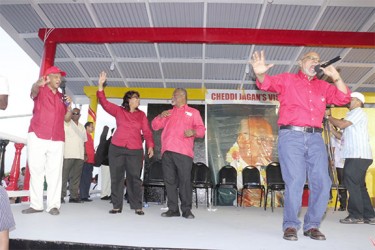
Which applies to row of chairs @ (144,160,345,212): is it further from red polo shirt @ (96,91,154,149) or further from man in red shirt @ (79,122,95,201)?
red polo shirt @ (96,91,154,149)

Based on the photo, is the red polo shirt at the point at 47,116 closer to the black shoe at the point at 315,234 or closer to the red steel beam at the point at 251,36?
the black shoe at the point at 315,234

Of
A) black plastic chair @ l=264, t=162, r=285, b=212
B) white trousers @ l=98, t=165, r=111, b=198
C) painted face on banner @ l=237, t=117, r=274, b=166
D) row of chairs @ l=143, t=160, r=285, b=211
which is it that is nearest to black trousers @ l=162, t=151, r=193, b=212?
row of chairs @ l=143, t=160, r=285, b=211

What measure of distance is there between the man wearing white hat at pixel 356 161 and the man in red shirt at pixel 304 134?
4.33 feet

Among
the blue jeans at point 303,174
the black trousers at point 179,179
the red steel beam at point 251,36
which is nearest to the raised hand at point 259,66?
the blue jeans at point 303,174

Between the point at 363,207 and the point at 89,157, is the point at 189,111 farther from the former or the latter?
the point at 89,157

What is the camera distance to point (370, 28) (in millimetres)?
7082

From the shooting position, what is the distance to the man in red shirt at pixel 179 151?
4.08 meters

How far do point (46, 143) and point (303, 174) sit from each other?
109 inches

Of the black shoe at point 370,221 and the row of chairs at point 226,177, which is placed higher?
the row of chairs at point 226,177

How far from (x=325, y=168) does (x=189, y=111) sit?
1.99 metres

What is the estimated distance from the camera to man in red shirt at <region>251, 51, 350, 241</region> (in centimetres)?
269

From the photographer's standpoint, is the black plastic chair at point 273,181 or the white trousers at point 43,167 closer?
the white trousers at point 43,167

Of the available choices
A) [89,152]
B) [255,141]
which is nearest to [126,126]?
[89,152]

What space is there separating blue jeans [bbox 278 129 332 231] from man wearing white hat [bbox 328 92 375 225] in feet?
4.81
